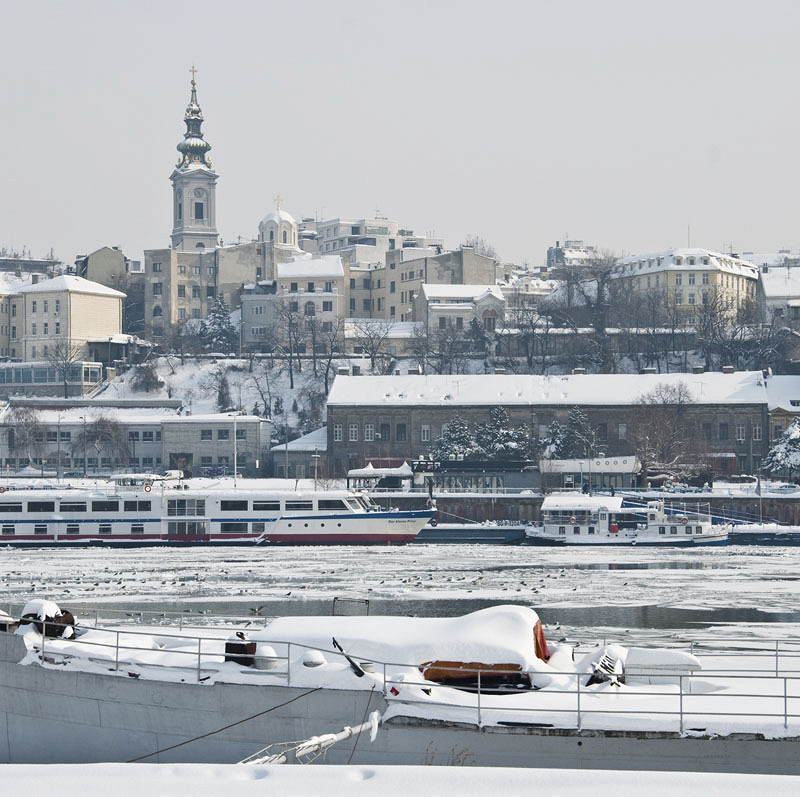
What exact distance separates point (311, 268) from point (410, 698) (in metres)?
117

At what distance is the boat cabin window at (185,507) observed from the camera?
63.6m

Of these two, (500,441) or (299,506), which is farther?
(500,441)

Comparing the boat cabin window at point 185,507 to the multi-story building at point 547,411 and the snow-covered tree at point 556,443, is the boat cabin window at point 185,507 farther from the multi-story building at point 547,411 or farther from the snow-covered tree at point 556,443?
the snow-covered tree at point 556,443

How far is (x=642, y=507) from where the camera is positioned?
2542 inches

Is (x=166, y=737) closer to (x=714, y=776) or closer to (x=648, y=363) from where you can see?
(x=714, y=776)

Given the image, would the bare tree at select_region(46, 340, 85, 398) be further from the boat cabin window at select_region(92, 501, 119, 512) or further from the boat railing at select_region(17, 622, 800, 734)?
the boat railing at select_region(17, 622, 800, 734)

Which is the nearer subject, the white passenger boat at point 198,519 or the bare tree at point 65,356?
the white passenger boat at point 198,519

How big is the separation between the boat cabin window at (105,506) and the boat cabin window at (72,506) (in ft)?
1.76

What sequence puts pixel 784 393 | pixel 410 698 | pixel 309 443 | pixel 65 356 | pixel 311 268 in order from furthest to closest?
pixel 311 268
pixel 65 356
pixel 309 443
pixel 784 393
pixel 410 698

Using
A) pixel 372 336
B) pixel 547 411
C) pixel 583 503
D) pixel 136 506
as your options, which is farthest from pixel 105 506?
pixel 372 336

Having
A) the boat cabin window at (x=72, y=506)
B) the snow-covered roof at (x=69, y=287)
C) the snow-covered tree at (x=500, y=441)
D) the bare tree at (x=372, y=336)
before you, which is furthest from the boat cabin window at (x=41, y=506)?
the snow-covered roof at (x=69, y=287)

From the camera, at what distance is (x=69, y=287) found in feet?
412

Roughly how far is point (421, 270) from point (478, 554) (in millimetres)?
79078

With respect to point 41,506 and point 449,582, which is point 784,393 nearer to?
point 41,506
